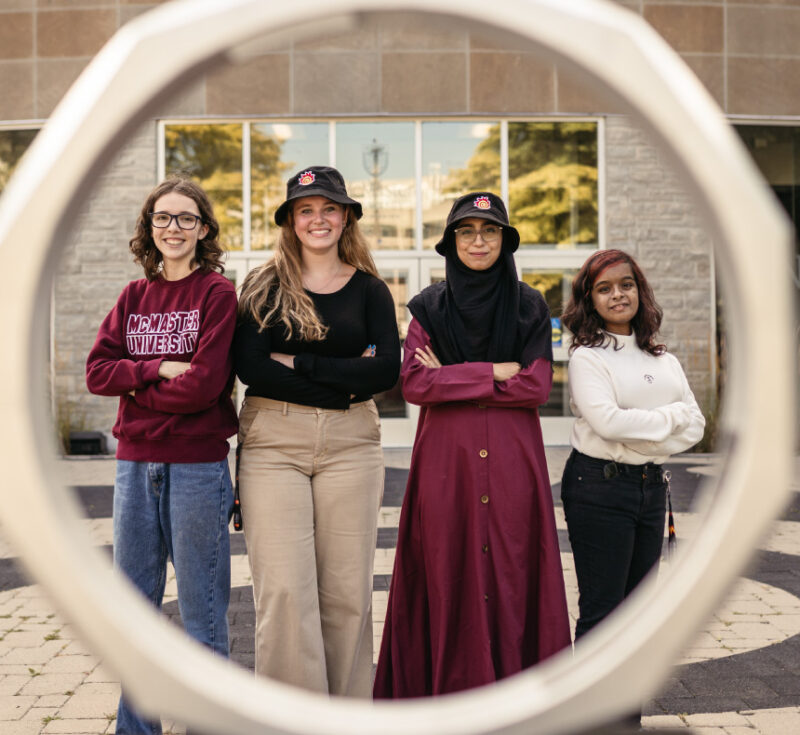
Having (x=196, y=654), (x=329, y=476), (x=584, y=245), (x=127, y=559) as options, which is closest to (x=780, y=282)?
(x=196, y=654)

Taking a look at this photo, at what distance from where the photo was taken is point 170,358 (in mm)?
2844

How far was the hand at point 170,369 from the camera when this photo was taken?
2.74 meters

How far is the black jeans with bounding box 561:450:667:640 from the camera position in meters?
2.96

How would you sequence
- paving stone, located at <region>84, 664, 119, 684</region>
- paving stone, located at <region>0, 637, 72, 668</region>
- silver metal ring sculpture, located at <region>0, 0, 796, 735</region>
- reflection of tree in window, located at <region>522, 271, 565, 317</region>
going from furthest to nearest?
1. reflection of tree in window, located at <region>522, 271, 565, 317</region>
2. paving stone, located at <region>0, 637, 72, 668</region>
3. paving stone, located at <region>84, 664, 119, 684</region>
4. silver metal ring sculpture, located at <region>0, 0, 796, 735</region>

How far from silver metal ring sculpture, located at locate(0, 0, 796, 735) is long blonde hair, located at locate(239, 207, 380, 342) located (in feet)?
6.31

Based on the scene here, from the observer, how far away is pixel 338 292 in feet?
9.73

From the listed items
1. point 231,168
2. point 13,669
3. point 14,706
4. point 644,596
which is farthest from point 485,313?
point 231,168

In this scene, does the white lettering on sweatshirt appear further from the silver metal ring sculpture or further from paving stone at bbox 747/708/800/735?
paving stone at bbox 747/708/800/735

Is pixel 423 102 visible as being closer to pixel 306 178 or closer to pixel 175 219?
pixel 306 178

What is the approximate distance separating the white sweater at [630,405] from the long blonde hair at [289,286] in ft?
2.84

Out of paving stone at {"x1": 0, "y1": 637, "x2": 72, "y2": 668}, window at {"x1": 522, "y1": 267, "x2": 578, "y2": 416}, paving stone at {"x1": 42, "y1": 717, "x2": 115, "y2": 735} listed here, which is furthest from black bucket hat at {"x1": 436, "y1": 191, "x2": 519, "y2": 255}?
window at {"x1": 522, "y1": 267, "x2": 578, "y2": 416}

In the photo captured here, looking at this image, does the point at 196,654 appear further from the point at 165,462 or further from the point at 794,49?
the point at 794,49

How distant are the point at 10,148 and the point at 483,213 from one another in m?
10.1

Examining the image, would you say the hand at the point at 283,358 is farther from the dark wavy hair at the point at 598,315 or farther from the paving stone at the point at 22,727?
the paving stone at the point at 22,727
